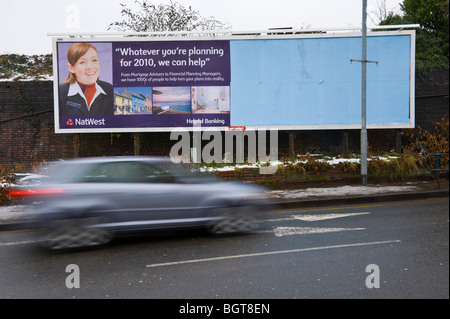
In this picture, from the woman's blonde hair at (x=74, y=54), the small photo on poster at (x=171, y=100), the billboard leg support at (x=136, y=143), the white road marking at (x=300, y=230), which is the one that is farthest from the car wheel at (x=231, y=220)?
A: the woman's blonde hair at (x=74, y=54)

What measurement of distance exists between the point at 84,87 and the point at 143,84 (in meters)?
2.27

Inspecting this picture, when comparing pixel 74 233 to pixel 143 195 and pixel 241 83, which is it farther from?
pixel 241 83

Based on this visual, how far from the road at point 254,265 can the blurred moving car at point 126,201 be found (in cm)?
32

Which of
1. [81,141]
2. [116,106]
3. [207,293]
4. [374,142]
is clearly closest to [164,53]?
[116,106]

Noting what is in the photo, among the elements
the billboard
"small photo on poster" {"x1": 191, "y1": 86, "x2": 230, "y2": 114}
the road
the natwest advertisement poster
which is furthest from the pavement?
the natwest advertisement poster

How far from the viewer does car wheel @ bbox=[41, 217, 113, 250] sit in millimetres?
6438

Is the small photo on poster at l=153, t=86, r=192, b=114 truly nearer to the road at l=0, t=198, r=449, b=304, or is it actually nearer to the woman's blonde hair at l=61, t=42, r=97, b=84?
the woman's blonde hair at l=61, t=42, r=97, b=84

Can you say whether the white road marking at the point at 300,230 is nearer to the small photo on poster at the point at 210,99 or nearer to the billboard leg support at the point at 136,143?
the small photo on poster at the point at 210,99

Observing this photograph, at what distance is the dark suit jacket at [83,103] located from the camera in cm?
1554

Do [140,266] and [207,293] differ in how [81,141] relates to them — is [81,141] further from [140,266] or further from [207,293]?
[207,293]

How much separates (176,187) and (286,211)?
4.12m

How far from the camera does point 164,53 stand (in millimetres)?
15773

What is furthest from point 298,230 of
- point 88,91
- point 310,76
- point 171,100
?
point 88,91

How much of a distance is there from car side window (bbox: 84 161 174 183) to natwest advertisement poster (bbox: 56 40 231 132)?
8882 millimetres
